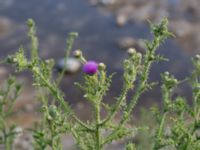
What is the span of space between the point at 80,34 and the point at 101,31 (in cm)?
42

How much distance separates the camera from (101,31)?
10594mm

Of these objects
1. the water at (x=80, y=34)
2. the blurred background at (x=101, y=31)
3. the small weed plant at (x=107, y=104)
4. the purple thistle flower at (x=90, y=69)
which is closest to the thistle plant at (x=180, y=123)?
the small weed plant at (x=107, y=104)

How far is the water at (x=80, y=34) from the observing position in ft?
→ 30.6

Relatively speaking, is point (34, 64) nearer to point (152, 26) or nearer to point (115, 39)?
point (152, 26)

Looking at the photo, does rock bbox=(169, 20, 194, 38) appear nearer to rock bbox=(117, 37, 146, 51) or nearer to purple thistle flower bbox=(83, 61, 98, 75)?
rock bbox=(117, 37, 146, 51)

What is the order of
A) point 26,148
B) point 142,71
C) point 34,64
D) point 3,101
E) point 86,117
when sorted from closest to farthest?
1. point 34,64
2. point 142,71
3. point 3,101
4. point 26,148
5. point 86,117

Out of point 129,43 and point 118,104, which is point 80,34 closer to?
point 129,43

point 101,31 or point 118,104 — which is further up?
point 101,31

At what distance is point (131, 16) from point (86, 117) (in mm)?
3812

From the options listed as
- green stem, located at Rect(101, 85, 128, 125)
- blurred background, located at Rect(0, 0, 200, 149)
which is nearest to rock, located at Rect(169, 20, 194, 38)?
blurred background, located at Rect(0, 0, 200, 149)

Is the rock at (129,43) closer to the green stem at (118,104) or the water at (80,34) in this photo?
the water at (80,34)

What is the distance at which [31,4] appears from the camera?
11.4 meters

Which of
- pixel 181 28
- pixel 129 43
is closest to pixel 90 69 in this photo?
pixel 129 43

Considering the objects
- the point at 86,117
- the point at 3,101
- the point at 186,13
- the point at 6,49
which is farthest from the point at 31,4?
the point at 3,101
